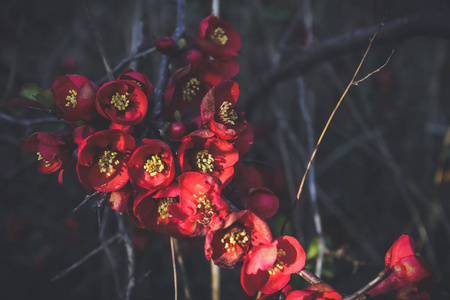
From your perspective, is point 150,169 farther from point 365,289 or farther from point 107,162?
point 365,289

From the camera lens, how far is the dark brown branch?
80 cm

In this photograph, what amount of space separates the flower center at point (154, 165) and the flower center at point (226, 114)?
134 millimetres

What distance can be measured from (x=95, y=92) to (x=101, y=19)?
91.4 inches

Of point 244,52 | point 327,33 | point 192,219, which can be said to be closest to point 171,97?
point 192,219

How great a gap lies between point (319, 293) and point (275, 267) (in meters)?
0.09

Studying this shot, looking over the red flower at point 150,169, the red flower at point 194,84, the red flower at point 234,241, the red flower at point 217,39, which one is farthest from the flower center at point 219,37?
the red flower at point 234,241

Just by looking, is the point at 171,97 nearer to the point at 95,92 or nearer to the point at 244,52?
the point at 95,92

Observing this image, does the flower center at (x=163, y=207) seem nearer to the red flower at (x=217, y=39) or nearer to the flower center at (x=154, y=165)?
the flower center at (x=154, y=165)

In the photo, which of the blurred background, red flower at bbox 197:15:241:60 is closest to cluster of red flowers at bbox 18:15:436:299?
red flower at bbox 197:15:241:60

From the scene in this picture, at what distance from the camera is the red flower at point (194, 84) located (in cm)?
65

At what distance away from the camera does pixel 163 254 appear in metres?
1.76

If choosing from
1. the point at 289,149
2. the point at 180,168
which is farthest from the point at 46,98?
the point at 289,149

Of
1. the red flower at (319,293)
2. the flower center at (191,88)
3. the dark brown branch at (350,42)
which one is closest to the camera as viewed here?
the red flower at (319,293)

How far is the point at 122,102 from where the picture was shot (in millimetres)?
561
